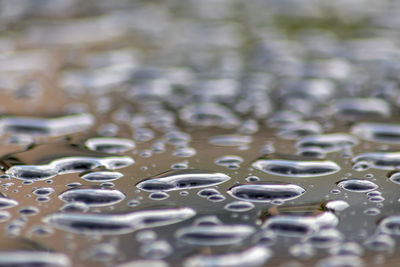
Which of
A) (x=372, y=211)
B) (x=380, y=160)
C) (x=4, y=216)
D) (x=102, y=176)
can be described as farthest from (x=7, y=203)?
(x=380, y=160)

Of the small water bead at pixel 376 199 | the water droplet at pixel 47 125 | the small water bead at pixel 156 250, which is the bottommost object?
the small water bead at pixel 376 199

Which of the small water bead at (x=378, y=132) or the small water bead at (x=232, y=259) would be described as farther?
the small water bead at (x=378, y=132)

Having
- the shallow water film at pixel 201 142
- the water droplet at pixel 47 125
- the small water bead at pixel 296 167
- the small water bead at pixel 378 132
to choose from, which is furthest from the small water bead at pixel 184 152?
the small water bead at pixel 378 132

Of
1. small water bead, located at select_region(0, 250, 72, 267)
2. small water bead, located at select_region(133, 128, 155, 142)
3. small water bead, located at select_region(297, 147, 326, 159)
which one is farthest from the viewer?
small water bead, located at select_region(133, 128, 155, 142)

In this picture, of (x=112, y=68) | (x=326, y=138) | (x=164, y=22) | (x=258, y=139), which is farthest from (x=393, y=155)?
(x=164, y=22)

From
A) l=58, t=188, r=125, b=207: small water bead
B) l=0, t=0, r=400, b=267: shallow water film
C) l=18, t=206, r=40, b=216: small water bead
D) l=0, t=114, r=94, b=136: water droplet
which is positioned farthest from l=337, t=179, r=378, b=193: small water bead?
l=0, t=114, r=94, b=136: water droplet

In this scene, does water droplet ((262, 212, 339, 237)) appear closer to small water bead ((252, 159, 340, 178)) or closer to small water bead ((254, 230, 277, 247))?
small water bead ((254, 230, 277, 247))

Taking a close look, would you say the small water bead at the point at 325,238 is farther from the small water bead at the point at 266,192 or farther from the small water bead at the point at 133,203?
the small water bead at the point at 133,203
